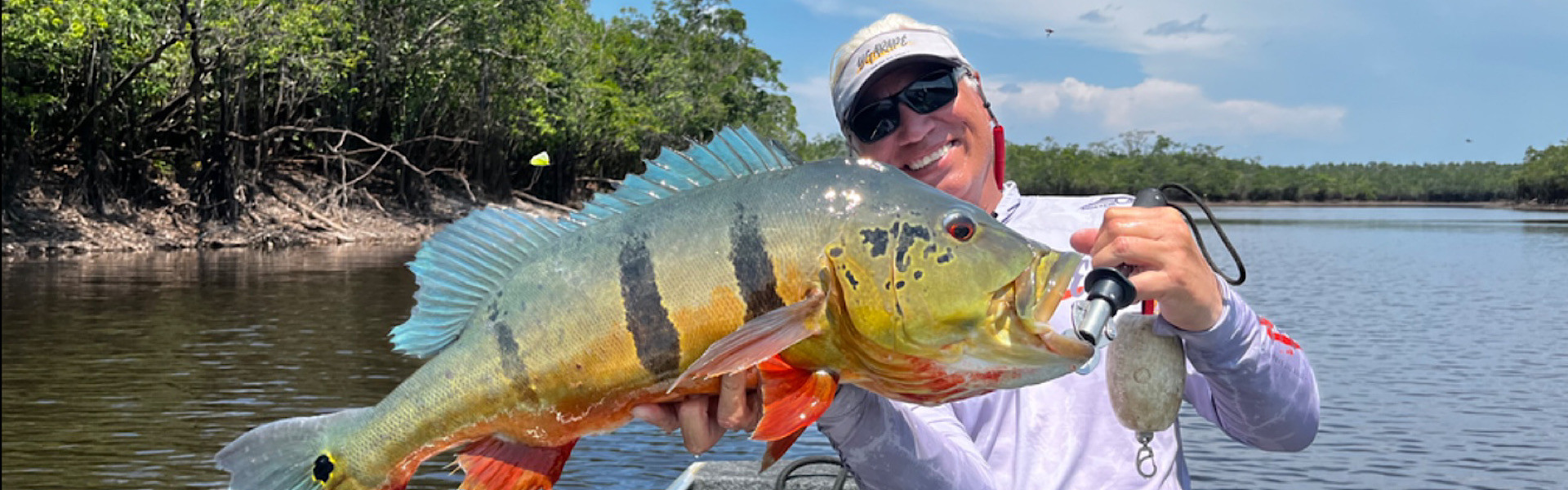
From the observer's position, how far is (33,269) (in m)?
23.2

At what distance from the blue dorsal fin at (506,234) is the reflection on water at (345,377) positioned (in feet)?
26.1

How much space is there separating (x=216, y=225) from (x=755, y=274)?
31412mm

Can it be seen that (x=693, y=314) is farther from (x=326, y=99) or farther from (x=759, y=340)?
(x=326, y=99)

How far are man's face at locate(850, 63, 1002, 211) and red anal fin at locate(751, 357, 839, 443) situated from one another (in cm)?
116

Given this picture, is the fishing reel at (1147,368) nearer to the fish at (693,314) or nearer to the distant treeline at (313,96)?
the fish at (693,314)

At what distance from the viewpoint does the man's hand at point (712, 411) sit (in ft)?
7.37

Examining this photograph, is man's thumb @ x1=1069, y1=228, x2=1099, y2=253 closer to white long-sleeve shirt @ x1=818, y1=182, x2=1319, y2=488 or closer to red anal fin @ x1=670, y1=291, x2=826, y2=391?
white long-sleeve shirt @ x1=818, y1=182, x2=1319, y2=488

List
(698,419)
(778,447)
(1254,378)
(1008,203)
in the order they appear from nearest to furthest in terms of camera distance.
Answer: (778,447), (698,419), (1254,378), (1008,203)

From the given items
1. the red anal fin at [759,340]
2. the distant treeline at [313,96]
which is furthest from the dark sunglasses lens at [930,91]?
the distant treeline at [313,96]

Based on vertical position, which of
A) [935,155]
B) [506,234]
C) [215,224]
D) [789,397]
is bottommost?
[215,224]

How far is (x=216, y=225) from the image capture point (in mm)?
30500

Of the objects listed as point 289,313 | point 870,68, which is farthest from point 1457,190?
point 870,68

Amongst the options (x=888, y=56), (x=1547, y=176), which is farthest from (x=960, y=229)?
(x=1547, y=176)

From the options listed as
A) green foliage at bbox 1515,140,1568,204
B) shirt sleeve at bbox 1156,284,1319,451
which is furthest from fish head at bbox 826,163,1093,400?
green foliage at bbox 1515,140,1568,204
